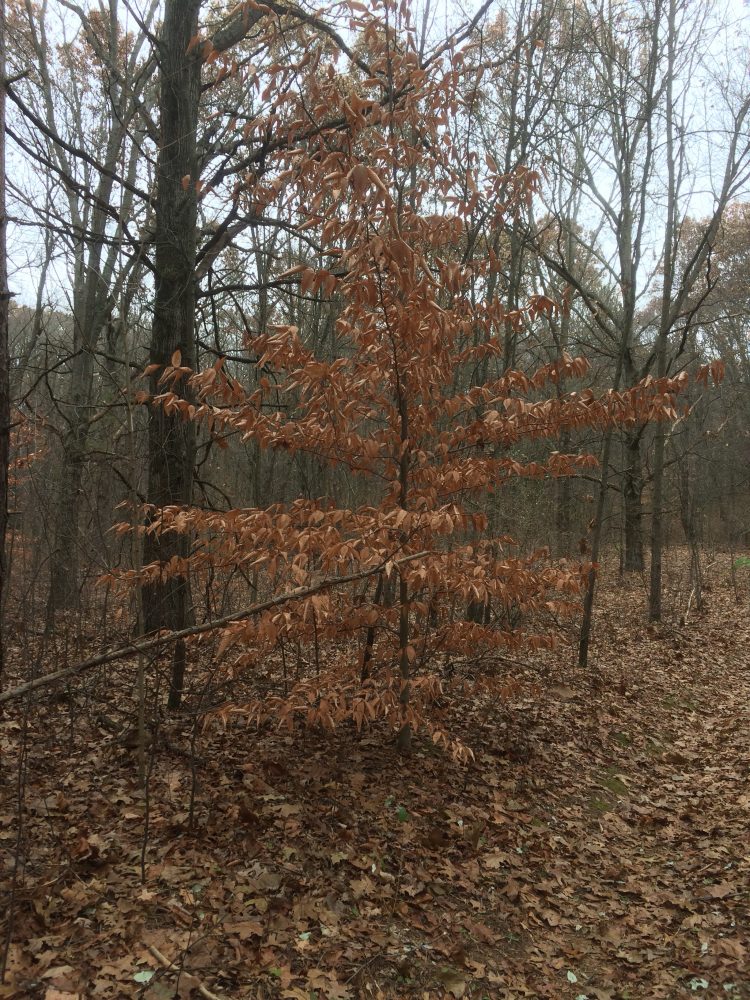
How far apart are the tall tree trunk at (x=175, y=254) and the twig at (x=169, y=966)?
2.79 meters

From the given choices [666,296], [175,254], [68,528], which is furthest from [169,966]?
[666,296]

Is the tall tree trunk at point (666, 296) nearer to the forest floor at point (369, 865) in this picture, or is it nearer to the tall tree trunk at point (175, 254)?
the forest floor at point (369, 865)

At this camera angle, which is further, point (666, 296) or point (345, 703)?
point (666, 296)

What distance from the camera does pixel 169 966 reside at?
9.69 ft

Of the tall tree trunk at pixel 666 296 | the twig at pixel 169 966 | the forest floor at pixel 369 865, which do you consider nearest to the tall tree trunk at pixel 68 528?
the forest floor at pixel 369 865

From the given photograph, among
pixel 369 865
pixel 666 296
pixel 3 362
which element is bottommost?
pixel 369 865

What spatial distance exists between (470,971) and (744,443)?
25263 millimetres

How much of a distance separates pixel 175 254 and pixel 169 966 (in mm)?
5263

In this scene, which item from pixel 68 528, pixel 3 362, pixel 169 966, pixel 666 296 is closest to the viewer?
pixel 169 966

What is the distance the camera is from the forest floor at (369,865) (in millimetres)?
3129

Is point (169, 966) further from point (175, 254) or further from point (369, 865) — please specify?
point (175, 254)

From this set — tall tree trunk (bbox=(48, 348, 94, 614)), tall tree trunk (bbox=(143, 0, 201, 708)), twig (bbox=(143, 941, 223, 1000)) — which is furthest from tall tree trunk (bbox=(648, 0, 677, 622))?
twig (bbox=(143, 941, 223, 1000))

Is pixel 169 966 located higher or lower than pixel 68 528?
lower

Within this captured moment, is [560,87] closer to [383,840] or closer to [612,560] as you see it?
[383,840]
